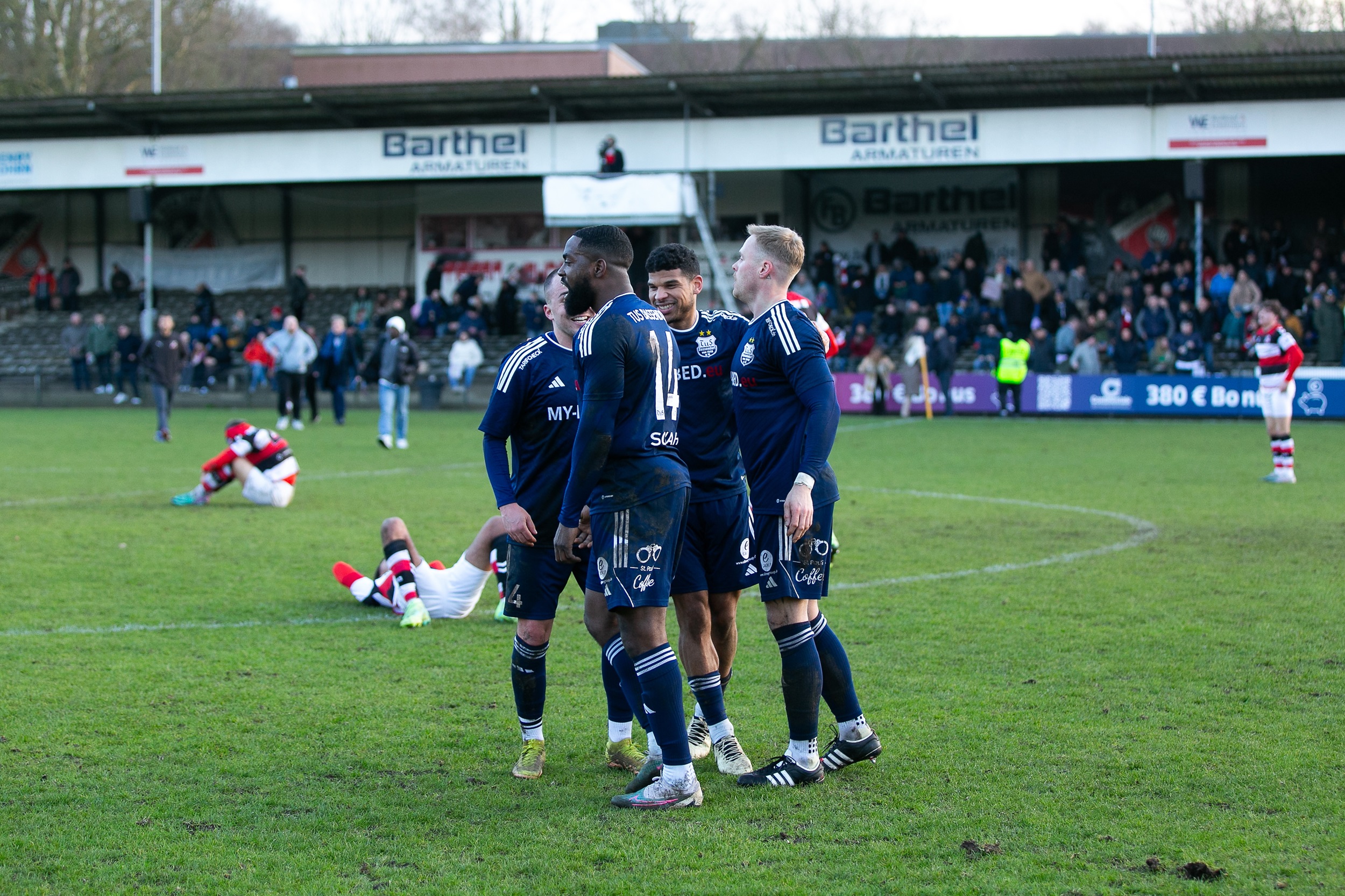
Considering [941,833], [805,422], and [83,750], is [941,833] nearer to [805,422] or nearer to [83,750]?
[805,422]

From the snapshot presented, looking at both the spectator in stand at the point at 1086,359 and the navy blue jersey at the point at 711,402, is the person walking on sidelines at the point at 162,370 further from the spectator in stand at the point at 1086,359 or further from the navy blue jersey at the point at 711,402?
the spectator in stand at the point at 1086,359

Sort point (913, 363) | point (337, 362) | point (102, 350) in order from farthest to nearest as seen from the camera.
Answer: point (102, 350) → point (913, 363) → point (337, 362)

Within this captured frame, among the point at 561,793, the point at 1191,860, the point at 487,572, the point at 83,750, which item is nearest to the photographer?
the point at 1191,860

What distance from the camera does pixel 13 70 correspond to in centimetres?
4419

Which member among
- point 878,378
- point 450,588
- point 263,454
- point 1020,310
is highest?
point 1020,310


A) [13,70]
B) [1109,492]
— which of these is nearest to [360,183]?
[13,70]

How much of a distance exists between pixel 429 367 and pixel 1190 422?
18.7 meters

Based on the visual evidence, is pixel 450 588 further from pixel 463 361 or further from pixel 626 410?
pixel 463 361

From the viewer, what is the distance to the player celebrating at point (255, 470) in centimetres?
1305

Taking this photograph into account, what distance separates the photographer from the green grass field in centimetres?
408

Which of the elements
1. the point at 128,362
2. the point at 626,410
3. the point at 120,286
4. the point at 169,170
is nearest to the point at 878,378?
the point at 128,362

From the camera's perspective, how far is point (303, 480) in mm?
15680

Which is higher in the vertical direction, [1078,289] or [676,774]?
[1078,289]

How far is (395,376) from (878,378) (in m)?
11.9
